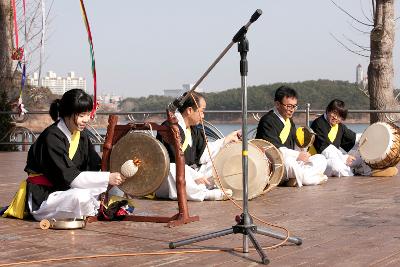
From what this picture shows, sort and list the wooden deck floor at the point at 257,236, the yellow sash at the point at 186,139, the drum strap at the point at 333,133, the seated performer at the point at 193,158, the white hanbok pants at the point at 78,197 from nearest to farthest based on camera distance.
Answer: the wooden deck floor at the point at 257,236 < the white hanbok pants at the point at 78,197 < the seated performer at the point at 193,158 < the yellow sash at the point at 186,139 < the drum strap at the point at 333,133

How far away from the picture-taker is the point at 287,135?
7.40m

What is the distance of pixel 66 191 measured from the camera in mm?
5066

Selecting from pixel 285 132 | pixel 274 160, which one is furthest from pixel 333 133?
pixel 274 160

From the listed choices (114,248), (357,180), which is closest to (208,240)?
(114,248)

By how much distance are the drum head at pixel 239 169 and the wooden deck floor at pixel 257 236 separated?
0.55 ft

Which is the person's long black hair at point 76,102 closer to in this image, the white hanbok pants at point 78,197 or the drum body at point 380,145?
the white hanbok pants at point 78,197

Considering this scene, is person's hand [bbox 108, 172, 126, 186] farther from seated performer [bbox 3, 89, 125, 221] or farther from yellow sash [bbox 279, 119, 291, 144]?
yellow sash [bbox 279, 119, 291, 144]

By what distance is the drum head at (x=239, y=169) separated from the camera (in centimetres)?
622

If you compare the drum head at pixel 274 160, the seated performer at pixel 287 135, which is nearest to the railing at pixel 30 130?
the seated performer at pixel 287 135

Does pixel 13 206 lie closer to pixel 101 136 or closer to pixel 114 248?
pixel 114 248

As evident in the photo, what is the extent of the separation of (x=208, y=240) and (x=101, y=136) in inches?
350

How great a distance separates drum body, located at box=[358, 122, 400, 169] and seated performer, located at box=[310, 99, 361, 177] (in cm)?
28

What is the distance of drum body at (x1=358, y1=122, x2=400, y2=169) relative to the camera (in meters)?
7.99

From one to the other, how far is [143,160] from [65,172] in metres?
0.57
